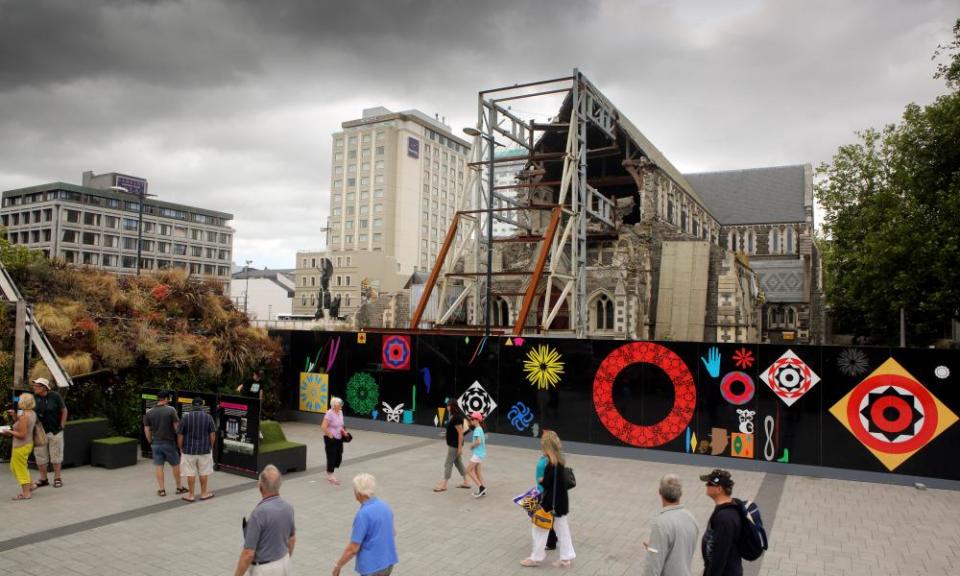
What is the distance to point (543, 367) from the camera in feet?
52.1

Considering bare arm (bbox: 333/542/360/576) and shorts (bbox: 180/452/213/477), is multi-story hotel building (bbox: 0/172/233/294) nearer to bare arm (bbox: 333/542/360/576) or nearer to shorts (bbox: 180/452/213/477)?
shorts (bbox: 180/452/213/477)

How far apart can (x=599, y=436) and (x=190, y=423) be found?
350 inches

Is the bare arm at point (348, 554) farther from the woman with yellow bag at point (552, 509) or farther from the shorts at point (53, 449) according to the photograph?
Result: the shorts at point (53, 449)

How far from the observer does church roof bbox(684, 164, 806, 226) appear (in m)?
63.1

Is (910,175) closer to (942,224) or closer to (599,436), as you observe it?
(942,224)

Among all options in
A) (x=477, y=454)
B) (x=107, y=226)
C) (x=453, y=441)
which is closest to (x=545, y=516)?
(x=477, y=454)

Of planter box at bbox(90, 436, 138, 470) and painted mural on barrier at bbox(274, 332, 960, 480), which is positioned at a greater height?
painted mural on barrier at bbox(274, 332, 960, 480)

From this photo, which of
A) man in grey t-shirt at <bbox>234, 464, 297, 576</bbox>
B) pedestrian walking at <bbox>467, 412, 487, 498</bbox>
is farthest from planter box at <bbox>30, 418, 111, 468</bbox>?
man in grey t-shirt at <bbox>234, 464, 297, 576</bbox>

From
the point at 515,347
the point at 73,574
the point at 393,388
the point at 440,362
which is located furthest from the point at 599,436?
the point at 73,574

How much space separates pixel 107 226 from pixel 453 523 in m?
85.8

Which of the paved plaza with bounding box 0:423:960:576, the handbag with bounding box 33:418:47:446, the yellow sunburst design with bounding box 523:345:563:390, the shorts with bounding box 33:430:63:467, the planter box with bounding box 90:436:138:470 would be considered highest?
the yellow sunburst design with bounding box 523:345:563:390

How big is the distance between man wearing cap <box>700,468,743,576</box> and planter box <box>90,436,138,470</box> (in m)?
12.2

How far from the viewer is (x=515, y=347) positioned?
16234 mm

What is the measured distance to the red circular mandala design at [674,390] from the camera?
1428 centimetres
